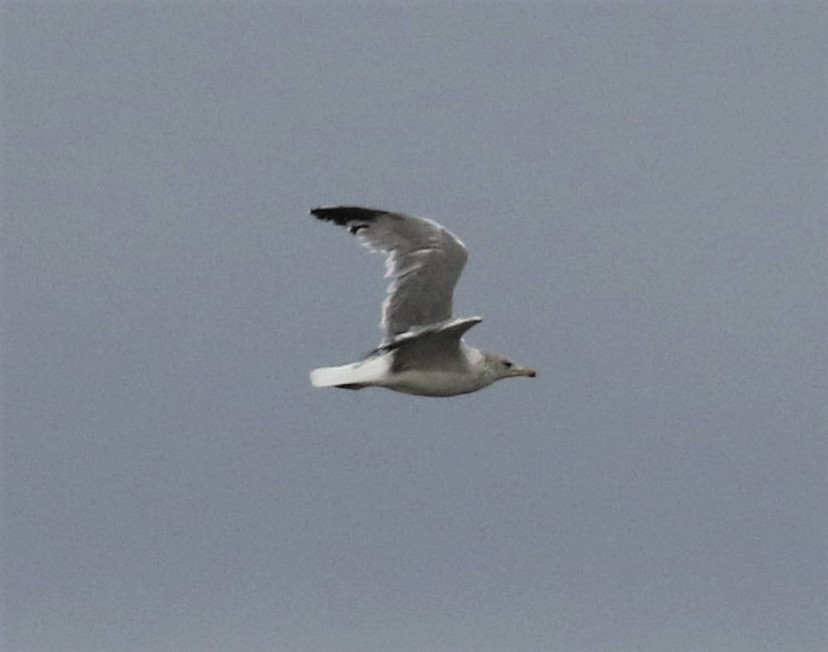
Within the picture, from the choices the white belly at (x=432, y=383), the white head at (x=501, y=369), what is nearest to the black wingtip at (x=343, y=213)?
the white head at (x=501, y=369)

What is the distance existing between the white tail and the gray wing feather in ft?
1.41

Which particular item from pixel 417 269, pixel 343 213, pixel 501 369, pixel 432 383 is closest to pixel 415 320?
pixel 417 269

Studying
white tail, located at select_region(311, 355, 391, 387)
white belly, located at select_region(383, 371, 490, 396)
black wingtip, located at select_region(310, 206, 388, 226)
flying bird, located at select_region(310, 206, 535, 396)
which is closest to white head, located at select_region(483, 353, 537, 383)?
flying bird, located at select_region(310, 206, 535, 396)

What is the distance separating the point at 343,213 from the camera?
47.0ft

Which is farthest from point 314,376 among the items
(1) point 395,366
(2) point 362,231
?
(2) point 362,231

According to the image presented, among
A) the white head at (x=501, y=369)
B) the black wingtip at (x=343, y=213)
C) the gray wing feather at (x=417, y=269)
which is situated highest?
the black wingtip at (x=343, y=213)

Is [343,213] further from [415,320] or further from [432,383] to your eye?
[432,383]

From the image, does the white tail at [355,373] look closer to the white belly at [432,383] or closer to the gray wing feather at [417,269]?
the white belly at [432,383]

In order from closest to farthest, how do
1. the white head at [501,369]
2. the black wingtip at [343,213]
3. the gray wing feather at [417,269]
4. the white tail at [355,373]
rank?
1. the white tail at [355,373]
2. the gray wing feather at [417,269]
3. the white head at [501,369]
4. the black wingtip at [343,213]

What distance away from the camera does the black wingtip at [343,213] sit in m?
14.3

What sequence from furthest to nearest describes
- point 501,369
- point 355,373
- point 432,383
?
1. point 501,369
2. point 432,383
3. point 355,373

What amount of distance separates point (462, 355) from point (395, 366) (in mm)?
549

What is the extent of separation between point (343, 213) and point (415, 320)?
1.05m

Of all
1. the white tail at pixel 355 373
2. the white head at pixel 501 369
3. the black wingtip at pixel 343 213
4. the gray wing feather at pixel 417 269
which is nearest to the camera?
the white tail at pixel 355 373
